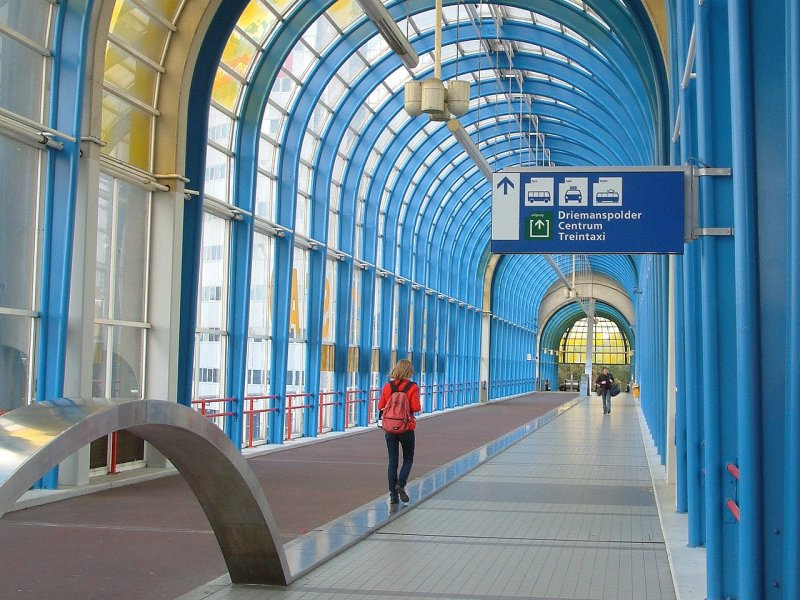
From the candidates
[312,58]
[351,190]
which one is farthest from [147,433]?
[351,190]

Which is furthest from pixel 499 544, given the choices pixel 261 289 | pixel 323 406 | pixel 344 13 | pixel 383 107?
pixel 383 107

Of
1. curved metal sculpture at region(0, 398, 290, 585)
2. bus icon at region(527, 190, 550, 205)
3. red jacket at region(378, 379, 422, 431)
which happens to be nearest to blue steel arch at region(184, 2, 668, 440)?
red jacket at region(378, 379, 422, 431)

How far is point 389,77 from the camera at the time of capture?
25.2 meters

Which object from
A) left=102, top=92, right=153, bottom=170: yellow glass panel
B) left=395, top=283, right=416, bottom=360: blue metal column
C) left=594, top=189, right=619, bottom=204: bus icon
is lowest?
left=594, top=189, right=619, bottom=204: bus icon

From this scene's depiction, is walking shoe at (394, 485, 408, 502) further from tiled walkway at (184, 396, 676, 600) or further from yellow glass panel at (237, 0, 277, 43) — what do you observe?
yellow glass panel at (237, 0, 277, 43)

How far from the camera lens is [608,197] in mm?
7055

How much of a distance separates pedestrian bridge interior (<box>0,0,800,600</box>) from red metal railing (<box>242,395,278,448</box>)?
0.07 m

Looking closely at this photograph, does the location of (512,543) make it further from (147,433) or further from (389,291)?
(389,291)

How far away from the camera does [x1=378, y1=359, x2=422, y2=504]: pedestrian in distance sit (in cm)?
1065

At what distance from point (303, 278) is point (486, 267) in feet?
81.2

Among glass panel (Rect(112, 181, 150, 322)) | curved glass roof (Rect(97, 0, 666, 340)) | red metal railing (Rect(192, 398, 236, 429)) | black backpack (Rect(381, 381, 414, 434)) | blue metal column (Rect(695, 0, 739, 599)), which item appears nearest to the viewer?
blue metal column (Rect(695, 0, 739, 599))

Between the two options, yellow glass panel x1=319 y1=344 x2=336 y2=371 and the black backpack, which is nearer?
the black backpack

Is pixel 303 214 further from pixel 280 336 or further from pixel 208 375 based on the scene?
pixel 208 375

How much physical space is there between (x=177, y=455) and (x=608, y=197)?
3349 millimetres
